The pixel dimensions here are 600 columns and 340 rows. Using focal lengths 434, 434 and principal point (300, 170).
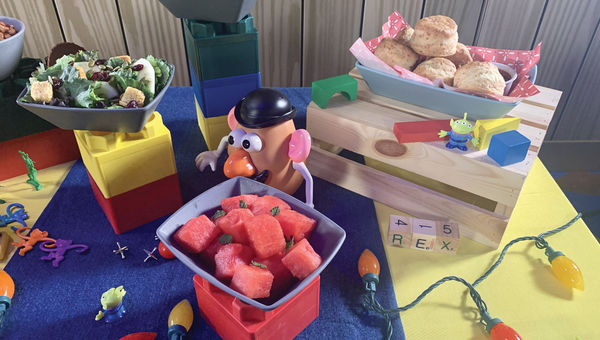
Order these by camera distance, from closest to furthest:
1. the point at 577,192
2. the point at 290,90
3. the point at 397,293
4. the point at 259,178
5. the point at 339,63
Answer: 1. the point at 397,293
2. the point at 259,178
3. the point at 290,90
4. the point at 339,63
5. the point at 577,192

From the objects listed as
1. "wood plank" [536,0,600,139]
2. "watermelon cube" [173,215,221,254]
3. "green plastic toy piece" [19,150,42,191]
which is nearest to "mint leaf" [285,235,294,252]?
"watermelon cube" [173,215,221,254]

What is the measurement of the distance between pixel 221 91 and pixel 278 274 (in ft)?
1.65

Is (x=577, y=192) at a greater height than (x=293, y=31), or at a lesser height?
lesser

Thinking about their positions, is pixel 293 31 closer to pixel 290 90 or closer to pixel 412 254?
pixel 290 90

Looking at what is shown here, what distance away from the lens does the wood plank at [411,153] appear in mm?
799

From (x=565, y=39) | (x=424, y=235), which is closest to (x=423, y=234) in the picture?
(x=424, y=235)

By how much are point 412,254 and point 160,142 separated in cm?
53

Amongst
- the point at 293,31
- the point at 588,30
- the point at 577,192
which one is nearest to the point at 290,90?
the point at 293,31

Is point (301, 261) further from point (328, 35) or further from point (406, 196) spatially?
point (328, 35)

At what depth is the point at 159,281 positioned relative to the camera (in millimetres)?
774

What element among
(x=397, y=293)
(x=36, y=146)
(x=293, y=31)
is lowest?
(x=397, y=293)

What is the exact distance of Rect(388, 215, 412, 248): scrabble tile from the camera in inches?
32.9

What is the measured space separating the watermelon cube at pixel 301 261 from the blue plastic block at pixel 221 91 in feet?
1.60

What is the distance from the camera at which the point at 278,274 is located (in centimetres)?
64
